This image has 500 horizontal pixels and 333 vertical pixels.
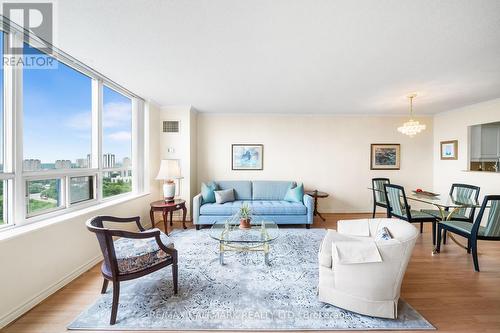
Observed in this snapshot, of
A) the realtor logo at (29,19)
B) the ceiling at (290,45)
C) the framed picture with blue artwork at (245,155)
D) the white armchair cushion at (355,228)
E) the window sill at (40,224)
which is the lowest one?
the white armchair cushion at (355,228)

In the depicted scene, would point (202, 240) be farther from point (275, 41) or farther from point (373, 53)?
point (373, 53)

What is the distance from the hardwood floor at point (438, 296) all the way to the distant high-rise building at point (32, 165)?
133 centimetres

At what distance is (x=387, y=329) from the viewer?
1.75m

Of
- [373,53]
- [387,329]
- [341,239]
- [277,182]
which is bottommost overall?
[387,329]

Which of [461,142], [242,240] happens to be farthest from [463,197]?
[242,240]

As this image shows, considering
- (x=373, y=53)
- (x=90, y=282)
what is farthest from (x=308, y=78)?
(x=90, y=282)

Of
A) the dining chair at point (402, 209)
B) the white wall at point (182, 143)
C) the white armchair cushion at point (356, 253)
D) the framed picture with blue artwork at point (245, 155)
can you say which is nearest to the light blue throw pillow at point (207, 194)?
the white wall at point (182, 143)

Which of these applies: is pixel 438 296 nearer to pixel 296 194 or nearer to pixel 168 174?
pixel 296 194

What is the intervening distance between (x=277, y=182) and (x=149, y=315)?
3659 millimetres

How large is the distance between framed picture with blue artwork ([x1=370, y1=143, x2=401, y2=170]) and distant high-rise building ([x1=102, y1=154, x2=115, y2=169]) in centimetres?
575

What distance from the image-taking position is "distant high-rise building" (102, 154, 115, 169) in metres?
3.35

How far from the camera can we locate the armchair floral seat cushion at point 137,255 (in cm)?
192

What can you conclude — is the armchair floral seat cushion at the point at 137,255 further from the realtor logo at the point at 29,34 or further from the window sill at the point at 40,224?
the realtor logo at the point at 29,34

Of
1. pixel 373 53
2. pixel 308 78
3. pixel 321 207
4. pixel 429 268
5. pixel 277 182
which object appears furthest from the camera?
pixel 321 207
